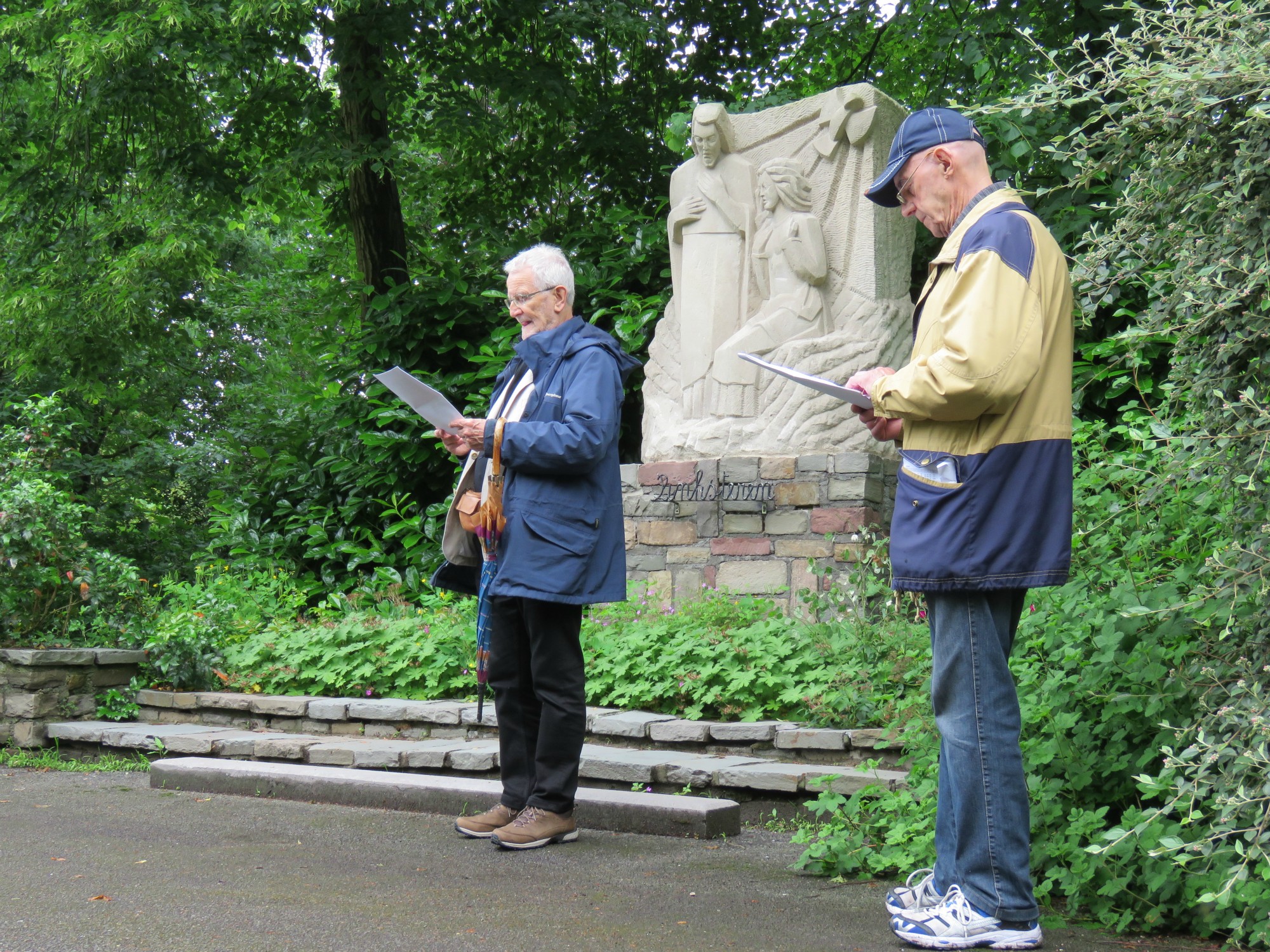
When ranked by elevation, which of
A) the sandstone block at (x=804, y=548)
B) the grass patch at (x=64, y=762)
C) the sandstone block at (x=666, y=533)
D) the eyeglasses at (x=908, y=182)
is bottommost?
the grass patch at (x=64, y=762)

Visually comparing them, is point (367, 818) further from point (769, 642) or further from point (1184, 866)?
point (1184, 866)

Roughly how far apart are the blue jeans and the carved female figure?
181 inches

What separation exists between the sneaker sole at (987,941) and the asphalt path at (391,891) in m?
0.11

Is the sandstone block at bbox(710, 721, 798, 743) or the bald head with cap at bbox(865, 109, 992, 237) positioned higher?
the bald head with cap at bbox(865, 109, 992, 237)

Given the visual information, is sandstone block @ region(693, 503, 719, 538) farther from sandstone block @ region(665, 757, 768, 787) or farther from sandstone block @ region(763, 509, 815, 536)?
sandstone block @ region(665, 757, 768, 787)

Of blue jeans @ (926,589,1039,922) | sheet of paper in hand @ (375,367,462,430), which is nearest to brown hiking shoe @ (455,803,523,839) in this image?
sheet of paper in hand @ (375,367,462,430)

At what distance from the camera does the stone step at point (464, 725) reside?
14.6 feet

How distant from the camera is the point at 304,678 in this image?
20.8ft

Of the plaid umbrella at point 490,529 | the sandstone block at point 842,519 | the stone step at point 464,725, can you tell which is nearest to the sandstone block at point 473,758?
the stone step at point 464,725

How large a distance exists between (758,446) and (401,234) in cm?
572

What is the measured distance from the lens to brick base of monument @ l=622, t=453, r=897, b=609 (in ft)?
22.0

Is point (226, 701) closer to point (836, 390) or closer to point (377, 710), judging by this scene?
point (377, 710)

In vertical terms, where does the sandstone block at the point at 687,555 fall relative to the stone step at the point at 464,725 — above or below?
above

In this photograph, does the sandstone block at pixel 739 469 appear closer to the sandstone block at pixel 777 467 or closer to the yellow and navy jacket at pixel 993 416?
the sandstone block at pixel 777 467
